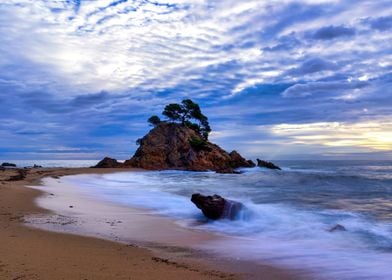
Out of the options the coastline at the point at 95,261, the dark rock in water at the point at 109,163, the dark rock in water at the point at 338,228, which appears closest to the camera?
the coastline at the point at 95,261

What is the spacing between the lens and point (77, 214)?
38.4ft

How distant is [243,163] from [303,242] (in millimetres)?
50680

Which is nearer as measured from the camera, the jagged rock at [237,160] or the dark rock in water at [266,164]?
the jagged rock at [237,160]

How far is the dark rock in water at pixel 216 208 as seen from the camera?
11.8m

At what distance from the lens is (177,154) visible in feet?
186

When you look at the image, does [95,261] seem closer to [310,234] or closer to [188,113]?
[310,234]

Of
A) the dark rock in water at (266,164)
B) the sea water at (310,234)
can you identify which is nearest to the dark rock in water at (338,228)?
the sea water at (310,234)

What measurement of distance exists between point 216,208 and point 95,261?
6.21 metres

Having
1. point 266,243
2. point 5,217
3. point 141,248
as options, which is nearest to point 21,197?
point 5,217

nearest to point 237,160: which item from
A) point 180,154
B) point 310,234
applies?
point 180,154

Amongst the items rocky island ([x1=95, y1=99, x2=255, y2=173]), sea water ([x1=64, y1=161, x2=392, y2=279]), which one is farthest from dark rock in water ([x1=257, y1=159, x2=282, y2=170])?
sea water ([x1=64, y1=161, x2=392, y2=279])

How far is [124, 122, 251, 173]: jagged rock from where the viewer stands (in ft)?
179

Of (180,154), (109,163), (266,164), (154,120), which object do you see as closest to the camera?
(109,163)

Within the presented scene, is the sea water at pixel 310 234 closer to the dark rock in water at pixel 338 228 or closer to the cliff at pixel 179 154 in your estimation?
the dark rock in water at pixel 338 228
